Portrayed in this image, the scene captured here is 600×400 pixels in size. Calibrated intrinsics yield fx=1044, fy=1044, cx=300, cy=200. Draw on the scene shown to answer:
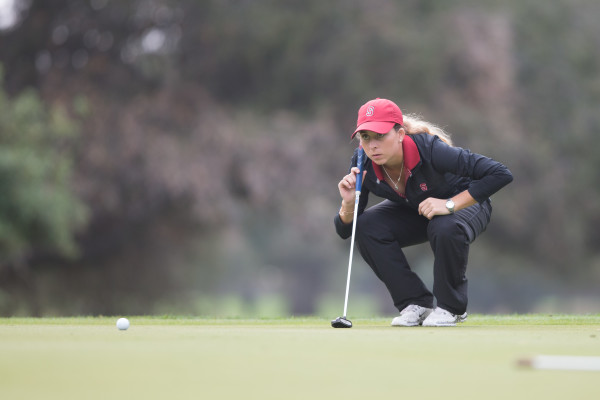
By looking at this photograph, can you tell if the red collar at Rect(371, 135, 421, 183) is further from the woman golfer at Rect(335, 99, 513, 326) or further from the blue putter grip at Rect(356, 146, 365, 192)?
the blue putter grip at Rect(356, 146, 365, 192)

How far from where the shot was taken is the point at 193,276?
95.5 ft

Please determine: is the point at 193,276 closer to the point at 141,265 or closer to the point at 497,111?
the point at 141,265

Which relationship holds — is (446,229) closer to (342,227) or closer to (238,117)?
(342,227)

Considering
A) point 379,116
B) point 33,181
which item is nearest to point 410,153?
point 379,116

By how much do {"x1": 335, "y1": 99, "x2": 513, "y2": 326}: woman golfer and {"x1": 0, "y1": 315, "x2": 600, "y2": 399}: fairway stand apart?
2.87ft

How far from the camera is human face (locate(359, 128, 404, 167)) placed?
646 cm

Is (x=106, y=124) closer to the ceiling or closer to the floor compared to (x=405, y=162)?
closer to the ceiling

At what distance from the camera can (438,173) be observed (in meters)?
6.64

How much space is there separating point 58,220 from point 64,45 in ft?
20.7

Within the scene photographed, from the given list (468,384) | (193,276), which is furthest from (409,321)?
(193,276)

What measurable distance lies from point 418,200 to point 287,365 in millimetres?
3216

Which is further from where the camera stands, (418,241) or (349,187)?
(418,241)

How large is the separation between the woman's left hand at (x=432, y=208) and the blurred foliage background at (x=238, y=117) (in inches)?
383

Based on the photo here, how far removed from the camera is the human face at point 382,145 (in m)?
6.46
